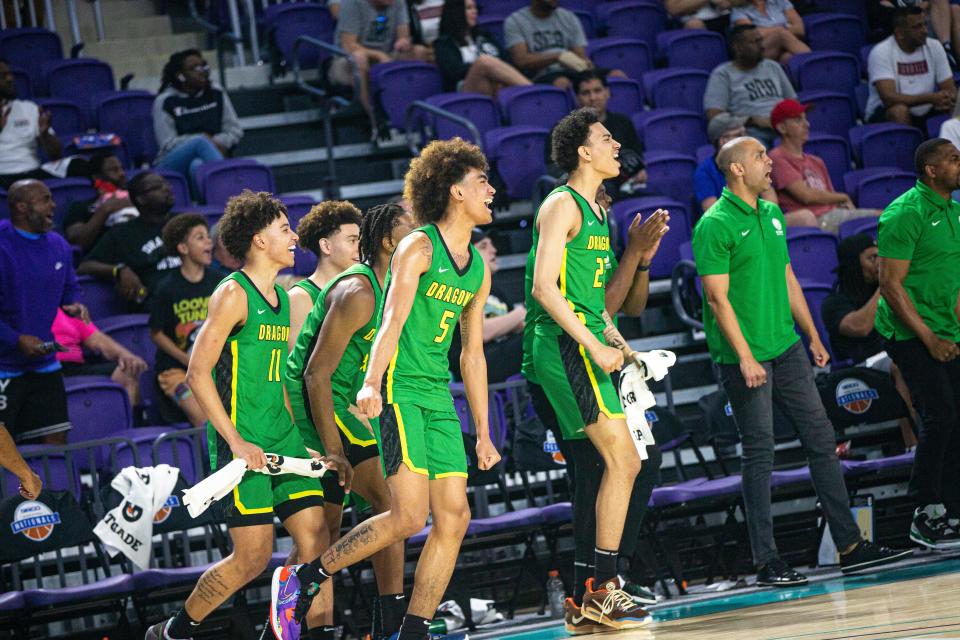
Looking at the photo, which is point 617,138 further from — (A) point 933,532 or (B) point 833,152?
(A) point 933,532

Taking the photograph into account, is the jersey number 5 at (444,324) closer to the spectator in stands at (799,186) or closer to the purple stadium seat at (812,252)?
the purple stadium seat at (812,252)

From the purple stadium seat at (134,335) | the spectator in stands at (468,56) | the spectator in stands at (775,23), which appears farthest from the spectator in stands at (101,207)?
the spectator in stands at (775,23)

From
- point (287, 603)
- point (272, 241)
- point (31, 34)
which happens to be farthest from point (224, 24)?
point (287, 603)

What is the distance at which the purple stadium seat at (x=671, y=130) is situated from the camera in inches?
418

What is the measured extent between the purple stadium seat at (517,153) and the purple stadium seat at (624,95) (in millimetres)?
1363

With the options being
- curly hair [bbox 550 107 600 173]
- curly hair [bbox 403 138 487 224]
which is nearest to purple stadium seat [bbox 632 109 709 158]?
curly hair [bbox 550 107 600 173]

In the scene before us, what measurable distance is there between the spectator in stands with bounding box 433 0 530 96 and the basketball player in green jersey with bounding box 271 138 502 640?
18.7ft

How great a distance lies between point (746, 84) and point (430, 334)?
6488 mm

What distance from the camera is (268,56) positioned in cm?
1256

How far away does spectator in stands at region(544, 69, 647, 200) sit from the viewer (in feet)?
31.1

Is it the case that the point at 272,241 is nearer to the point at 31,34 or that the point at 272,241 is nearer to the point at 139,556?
the point at 139,556

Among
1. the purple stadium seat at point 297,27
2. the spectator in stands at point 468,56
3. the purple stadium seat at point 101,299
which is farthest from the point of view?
the purple stadium seat at point 297,27

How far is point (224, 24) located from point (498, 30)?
2739 millimetres

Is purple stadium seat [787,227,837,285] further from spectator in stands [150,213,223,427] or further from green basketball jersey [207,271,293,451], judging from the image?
green basketball jersey [207,271,293,451]
